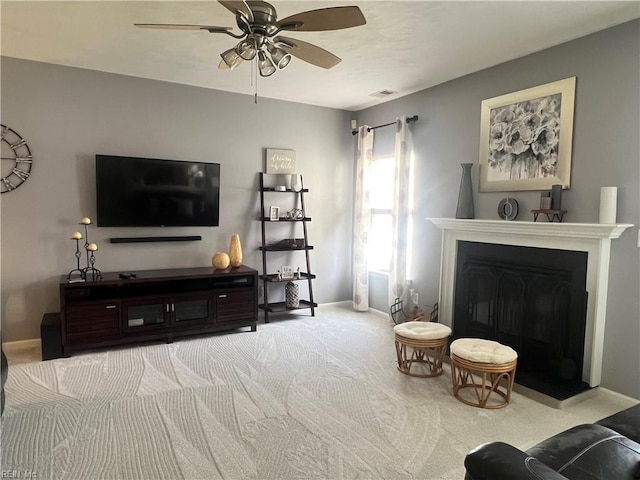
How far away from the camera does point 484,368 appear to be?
2809 millimetres

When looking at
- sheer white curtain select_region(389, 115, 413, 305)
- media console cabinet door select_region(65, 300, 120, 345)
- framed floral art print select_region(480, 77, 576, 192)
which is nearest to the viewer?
framed floral art print select_region(480, 77, 576, 192)

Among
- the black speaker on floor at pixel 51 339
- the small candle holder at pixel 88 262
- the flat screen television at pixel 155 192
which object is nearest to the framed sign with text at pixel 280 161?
the flat screen television at pixel 155 192

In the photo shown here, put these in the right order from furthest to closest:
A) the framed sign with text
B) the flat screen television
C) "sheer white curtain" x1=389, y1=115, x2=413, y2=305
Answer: the framed sign with text, "sheer white curtain" x1=389, y1=115, x2=413, y2=305, the flat screen television

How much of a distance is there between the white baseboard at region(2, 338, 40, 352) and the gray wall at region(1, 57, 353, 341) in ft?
0.24

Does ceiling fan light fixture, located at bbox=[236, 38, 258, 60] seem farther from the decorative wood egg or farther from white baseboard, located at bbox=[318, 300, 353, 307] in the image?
white baseboard, located at bbox=[318, 300, 353, 307]

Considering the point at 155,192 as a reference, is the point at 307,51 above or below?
above

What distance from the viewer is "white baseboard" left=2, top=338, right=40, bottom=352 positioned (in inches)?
153

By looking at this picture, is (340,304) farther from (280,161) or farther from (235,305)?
(280,161)

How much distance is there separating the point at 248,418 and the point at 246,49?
223 centimetres

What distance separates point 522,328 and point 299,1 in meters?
3.01

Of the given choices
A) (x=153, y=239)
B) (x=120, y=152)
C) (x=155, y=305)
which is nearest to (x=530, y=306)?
(x=155, y=305)

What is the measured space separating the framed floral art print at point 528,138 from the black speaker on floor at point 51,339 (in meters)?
4.10

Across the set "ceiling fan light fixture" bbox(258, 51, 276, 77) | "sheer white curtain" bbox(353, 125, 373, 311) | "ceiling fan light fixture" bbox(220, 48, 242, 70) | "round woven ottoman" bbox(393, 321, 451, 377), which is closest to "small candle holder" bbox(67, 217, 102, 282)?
"ceiling fan light fixture" bbox(220, 48, 242, 70)

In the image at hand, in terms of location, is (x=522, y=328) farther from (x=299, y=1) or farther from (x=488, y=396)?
(x=299, y=1)
